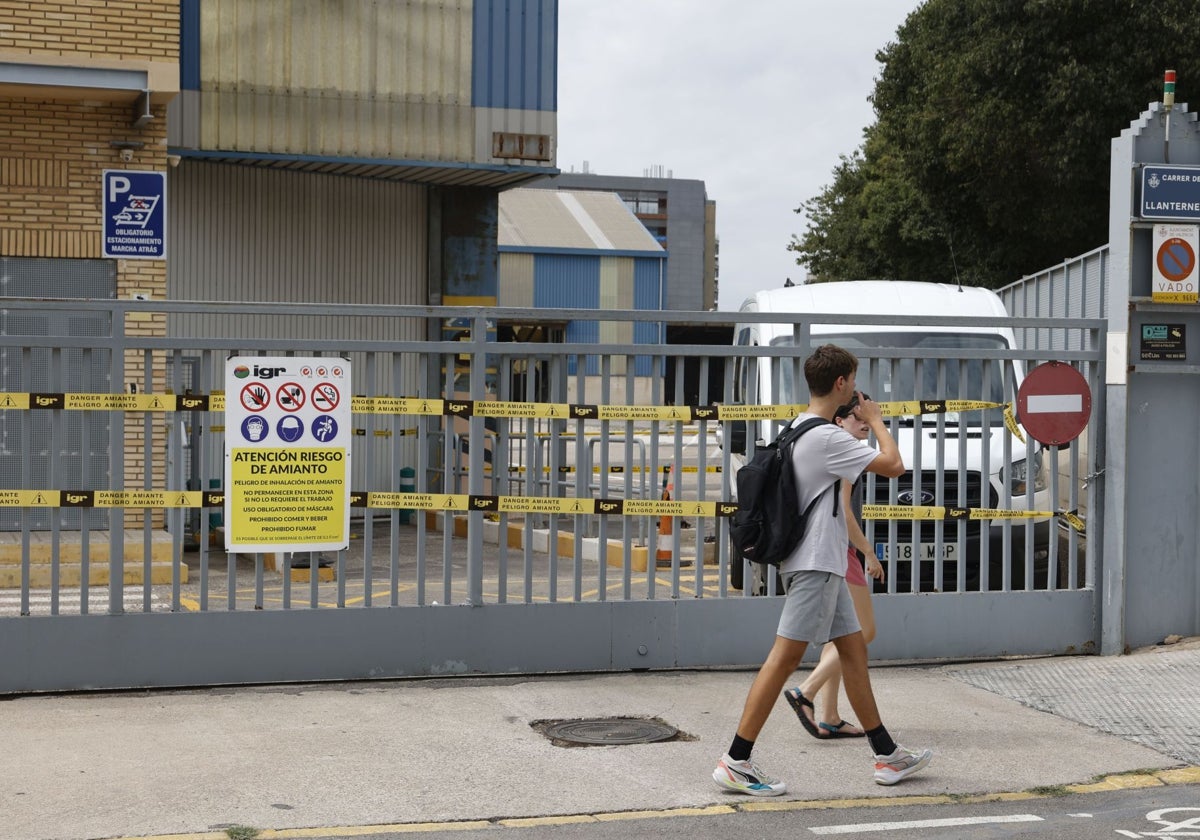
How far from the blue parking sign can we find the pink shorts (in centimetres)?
749

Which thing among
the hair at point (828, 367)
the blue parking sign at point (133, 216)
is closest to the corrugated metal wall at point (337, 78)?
the blue parking sign at point (133, 216)

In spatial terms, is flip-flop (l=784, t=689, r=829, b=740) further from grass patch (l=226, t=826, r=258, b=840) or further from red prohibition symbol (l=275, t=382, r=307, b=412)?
red prohibition symbol (l=275, t=382, r=307, b=412)

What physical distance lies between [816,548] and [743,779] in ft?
3.30

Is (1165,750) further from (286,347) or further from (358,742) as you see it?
(286,347)

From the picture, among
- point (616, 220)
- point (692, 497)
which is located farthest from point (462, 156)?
point (616, 220)

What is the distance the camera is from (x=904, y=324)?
29.8ft

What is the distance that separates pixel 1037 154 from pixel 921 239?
6.71m

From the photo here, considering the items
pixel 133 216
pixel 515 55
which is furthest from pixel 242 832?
pixel 515 55

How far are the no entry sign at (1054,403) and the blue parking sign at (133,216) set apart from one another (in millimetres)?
7153

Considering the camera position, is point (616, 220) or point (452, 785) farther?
point (616, 220)

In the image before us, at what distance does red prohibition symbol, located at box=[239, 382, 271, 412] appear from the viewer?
8.27 metres

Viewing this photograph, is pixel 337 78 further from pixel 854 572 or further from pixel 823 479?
pixel 823 479

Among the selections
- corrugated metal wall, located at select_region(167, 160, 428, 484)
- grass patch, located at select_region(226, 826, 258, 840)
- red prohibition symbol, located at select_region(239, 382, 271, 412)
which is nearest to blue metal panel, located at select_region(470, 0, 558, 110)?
corrugated metal wall, located at select_region(167, 160, 428, 484)

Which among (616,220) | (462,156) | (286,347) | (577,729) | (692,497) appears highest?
(616,220)
